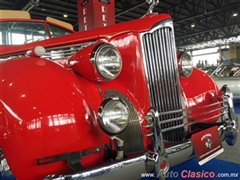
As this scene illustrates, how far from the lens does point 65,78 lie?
4.38 ft

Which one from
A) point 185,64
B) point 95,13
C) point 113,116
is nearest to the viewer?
point 113,116

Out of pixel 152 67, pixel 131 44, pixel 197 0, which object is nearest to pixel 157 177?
pixel 152 67

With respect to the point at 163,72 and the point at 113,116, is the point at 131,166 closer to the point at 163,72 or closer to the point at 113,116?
the point at 113,116

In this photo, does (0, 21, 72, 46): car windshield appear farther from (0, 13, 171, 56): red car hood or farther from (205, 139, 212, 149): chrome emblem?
(205, 139, 212, 149): chrome emblem

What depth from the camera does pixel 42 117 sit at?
1.13 m

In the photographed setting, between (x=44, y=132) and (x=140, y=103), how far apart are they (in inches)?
30.7

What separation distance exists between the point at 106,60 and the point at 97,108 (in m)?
0.32

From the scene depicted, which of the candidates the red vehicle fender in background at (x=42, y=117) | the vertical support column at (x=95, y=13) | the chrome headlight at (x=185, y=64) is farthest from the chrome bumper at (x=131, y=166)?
the vertical support column at (x=95, y=13)

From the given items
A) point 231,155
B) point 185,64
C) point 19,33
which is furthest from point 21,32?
point 231,155

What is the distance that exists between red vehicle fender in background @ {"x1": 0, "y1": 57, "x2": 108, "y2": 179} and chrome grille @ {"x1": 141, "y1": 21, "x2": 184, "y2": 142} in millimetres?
601

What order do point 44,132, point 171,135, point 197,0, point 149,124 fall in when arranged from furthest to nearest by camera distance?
point 197,0, point 171,135, point 149,124, point 44,132

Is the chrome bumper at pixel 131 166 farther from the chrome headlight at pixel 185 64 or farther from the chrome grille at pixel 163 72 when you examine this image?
the chrome headlight at pixel 185 64

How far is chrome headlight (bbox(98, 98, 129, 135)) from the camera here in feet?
3.98

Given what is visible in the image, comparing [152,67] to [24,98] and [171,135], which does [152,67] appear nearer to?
[171,135]
